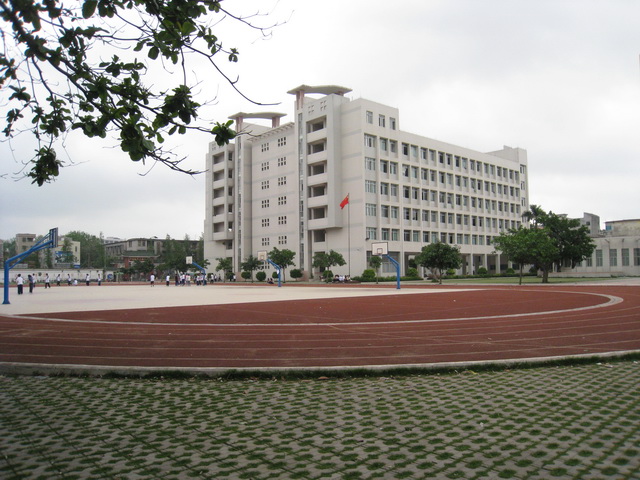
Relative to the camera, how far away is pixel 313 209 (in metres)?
61.9

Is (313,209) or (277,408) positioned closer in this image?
(277,408)

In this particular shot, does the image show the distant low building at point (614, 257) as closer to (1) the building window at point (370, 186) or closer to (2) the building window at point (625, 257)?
(2) the building window at point (625, 257)

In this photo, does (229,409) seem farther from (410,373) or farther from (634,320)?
(634,320)

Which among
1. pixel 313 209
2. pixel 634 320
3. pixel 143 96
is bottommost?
pixel 634 320

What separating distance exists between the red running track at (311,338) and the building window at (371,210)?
1693 inches

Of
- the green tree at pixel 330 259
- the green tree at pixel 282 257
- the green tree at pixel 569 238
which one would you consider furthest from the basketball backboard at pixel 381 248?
the green tree at pixel 569 238

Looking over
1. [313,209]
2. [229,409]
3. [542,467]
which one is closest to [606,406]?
[542,467]

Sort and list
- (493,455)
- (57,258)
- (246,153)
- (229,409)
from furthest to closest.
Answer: (57,258)
(246,153)
(229,409)
(493,455)

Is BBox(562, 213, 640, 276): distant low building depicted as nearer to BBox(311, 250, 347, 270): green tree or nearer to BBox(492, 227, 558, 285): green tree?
BBox(492, 227, 558, 285): green tree

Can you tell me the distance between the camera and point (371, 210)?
58.0 m

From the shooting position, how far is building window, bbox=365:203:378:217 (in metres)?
57.3

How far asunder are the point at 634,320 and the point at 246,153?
2600 inches

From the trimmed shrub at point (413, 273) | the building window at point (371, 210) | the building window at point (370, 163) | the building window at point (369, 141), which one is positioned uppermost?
the building window at point (369, 141)

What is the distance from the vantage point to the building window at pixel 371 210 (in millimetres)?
57344
